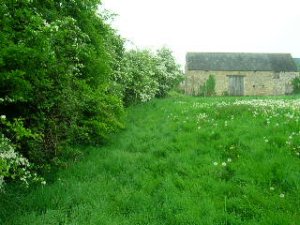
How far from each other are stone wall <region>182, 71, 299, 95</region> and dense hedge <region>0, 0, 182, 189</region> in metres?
39.3

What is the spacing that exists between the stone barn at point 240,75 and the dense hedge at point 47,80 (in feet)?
129

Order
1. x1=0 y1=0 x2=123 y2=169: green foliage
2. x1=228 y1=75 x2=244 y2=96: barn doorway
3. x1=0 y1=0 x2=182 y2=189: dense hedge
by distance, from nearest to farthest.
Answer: x1=0 y1=0 x2=182 y2=189: dense hedge, x1=0 y1=0 x2=123 y2=169: green foliage, x1=228 y1=75 x2=244 y2=96: barn doorway

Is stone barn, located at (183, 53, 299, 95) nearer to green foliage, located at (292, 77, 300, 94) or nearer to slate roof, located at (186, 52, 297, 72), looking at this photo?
slate roof, located at (186, 52, 297, 72)

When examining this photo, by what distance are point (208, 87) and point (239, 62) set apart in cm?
686

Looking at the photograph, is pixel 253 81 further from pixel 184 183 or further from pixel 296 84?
pixel 184 183

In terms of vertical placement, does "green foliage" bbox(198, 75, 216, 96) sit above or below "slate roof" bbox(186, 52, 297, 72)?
below

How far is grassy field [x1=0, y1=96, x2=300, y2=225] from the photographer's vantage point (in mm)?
6875

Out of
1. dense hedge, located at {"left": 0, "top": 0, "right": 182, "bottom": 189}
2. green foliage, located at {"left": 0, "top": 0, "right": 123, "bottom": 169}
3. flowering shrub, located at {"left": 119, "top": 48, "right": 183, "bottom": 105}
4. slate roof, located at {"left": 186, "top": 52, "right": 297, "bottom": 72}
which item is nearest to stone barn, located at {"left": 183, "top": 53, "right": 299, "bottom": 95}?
slate roof, located at {"left": 186, "top": 52, "right": 297, "bottom": 72}

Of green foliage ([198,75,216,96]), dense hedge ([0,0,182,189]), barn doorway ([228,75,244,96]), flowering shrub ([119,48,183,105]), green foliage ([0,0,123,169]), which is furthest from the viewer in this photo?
barn doorway ([228,75,244,96])

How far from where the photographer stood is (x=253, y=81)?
5338 centimetres

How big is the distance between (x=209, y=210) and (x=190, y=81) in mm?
46815

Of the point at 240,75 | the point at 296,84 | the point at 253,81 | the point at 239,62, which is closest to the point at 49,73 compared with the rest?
the point at 240,75

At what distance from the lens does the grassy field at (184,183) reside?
22.6 feet

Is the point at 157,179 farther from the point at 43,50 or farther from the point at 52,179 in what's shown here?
the point at 43,50
